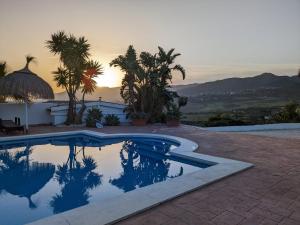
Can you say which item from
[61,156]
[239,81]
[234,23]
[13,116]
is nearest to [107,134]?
[61,156]

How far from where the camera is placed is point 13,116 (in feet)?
52.3

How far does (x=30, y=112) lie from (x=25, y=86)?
288 centimetres

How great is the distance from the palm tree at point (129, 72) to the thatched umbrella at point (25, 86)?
15.2 feet

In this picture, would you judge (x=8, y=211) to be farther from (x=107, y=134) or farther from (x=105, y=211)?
(x=107, y=134)

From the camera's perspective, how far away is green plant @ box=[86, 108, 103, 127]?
16188 mm

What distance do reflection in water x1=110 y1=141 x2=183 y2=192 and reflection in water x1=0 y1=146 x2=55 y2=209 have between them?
6.83ft

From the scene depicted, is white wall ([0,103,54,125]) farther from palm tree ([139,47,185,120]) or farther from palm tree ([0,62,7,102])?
palm tree ([139,47,185,120])

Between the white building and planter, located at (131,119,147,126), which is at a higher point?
the white building

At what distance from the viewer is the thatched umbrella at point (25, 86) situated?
14172 mm

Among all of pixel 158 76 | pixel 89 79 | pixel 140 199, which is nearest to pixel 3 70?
pixel 89 79

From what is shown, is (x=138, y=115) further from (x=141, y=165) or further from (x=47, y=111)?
(x=141, y=165)

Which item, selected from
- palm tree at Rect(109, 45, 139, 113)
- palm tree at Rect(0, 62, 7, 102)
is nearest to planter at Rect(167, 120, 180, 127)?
palm tree at Rect(109, 45, 139, 113)

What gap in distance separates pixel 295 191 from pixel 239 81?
5051 centimetres

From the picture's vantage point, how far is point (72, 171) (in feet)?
26.4
